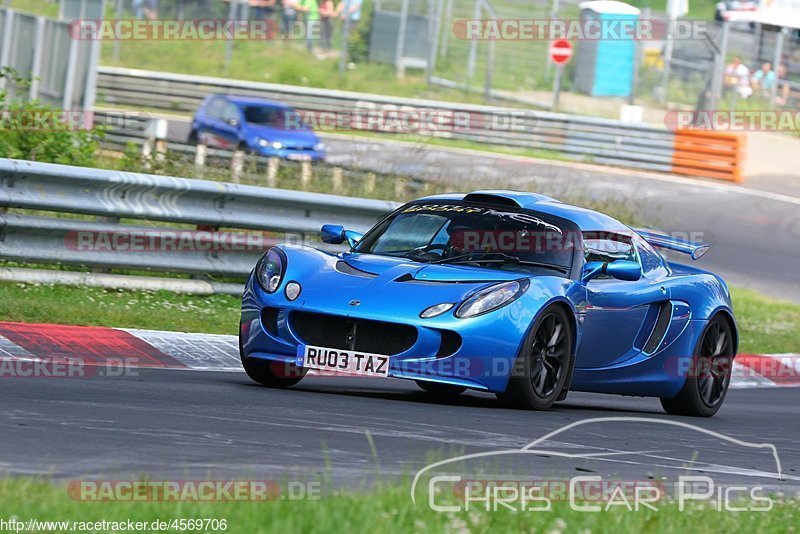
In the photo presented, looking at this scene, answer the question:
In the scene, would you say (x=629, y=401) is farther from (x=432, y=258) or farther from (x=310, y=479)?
(x=310, y=479)

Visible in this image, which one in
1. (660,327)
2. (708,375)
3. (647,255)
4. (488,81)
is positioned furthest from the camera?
(488,81)

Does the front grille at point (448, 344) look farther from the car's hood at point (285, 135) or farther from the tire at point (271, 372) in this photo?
the car's hood at point (285, 135)

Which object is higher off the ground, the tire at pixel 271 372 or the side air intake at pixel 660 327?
the side air intake at pixel 660 327

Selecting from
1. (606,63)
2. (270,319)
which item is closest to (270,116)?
(606,63)

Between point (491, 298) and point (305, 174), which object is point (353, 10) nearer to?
point (305, 174)

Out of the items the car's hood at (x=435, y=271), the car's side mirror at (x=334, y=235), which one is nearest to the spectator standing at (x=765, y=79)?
the car's side mirror at (x=334, y=235)

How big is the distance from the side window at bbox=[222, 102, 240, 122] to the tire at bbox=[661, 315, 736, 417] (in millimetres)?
17995

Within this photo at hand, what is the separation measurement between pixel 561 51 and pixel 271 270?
81.1 ft

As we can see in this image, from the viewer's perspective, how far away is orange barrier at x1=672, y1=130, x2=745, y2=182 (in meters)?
29.1

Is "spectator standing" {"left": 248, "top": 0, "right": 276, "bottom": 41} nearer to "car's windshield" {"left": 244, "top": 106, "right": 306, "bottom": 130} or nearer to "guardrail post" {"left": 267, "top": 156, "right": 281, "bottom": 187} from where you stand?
"car's windshield" {"left": 244, "top": 106, "right": 306, "bottom": 130}

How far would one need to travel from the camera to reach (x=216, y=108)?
27391 millimetres

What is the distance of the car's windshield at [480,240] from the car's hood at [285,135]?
17.5 metres

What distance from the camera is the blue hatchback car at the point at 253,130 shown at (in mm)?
26344

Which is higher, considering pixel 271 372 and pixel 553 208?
pixel 553 208
